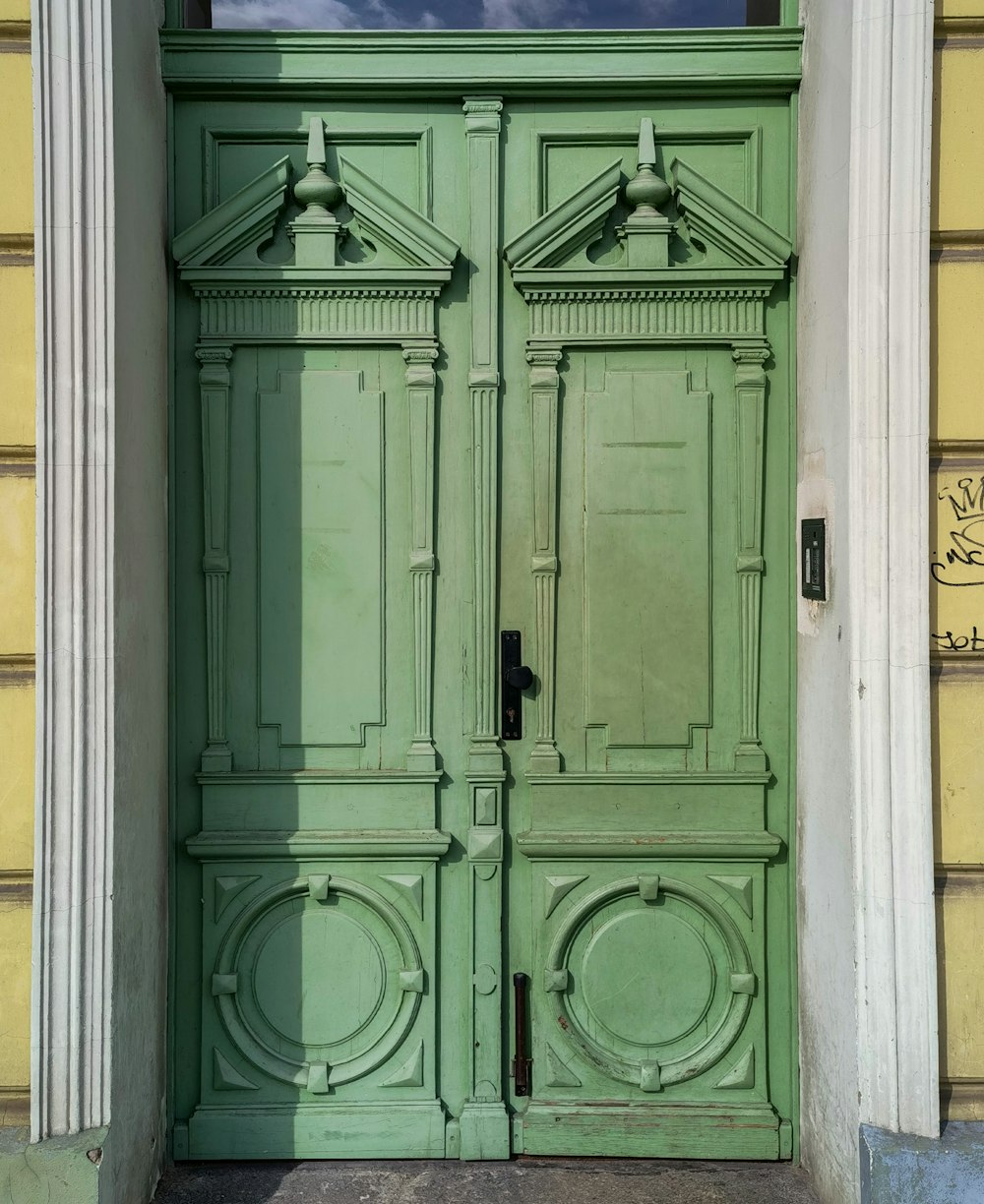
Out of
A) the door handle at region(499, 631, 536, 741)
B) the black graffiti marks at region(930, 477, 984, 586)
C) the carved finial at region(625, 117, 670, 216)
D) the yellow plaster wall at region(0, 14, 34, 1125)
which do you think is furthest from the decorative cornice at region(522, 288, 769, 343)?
the yellow plaster wall at region(0, 14, 34, 1125)

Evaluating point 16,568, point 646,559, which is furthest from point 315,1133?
point 646,559

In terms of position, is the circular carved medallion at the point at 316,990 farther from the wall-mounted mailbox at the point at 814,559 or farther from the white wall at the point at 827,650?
the wall-mounted mailbox at the point at 814,559

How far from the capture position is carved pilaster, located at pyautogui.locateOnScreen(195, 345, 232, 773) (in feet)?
9.70

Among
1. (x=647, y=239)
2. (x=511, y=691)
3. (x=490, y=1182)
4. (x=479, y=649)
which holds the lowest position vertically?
(x=490, y=1182)

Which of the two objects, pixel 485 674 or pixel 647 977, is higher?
pixel 485 674

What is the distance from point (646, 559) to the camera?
9.83ft

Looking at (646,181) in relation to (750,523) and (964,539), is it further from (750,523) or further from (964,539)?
(964,539)

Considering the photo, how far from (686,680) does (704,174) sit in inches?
64.3

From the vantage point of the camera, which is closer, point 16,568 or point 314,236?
point 16,568

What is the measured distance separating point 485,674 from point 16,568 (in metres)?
1.40

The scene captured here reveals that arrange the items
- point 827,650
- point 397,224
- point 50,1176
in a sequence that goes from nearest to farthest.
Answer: point 50,1176 < point 827,650 < point 397,224

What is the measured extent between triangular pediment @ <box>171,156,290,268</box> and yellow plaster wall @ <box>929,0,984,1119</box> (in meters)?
1.94

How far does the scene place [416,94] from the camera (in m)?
2.93

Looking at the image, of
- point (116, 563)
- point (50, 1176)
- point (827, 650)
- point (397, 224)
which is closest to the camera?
point (50, 1176)
